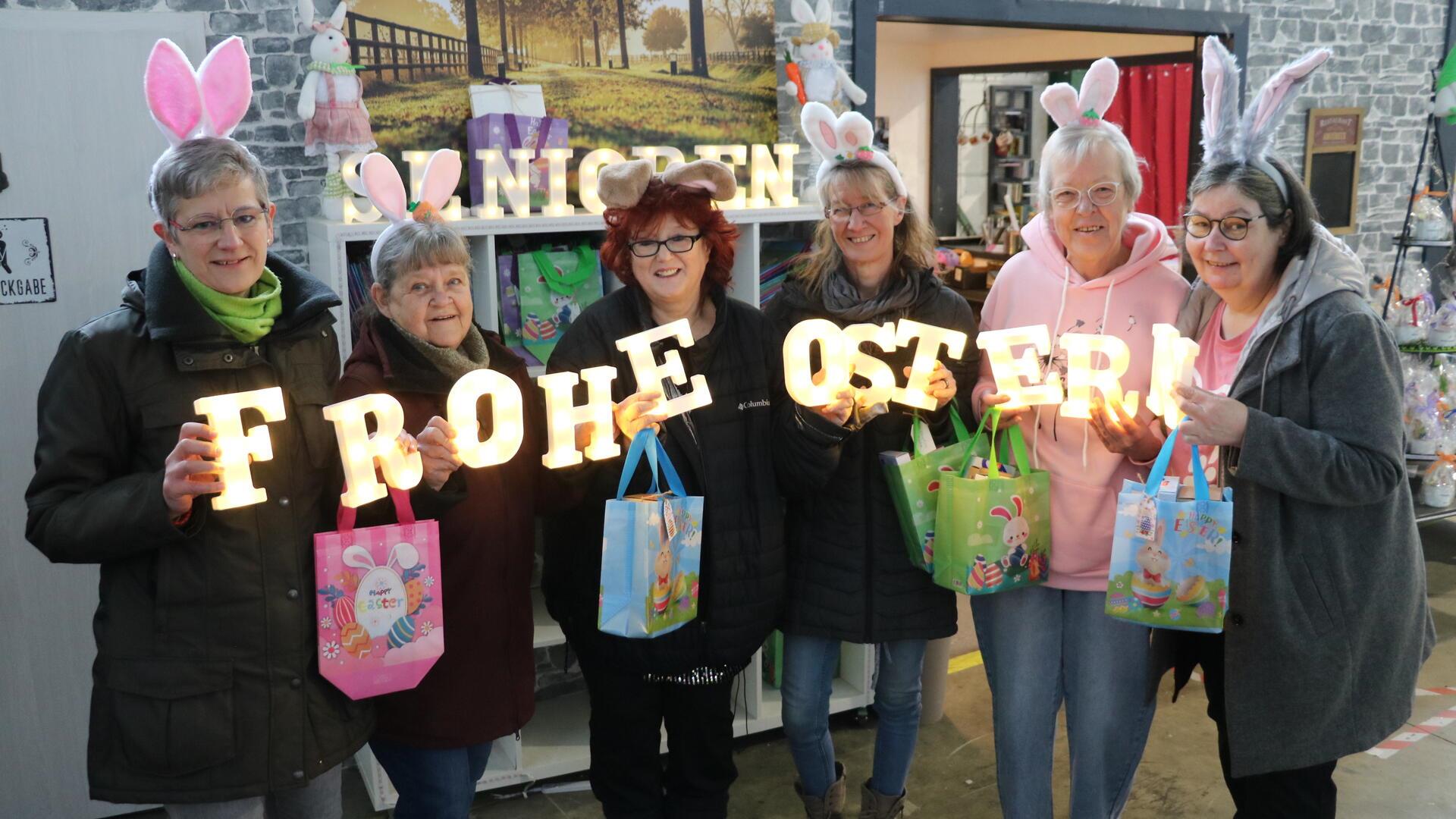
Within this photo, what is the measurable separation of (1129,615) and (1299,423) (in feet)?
1.70

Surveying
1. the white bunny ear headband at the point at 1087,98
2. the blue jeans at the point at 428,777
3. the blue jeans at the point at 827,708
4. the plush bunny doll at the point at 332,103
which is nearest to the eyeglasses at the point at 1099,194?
the white bunny ear headband at the point at 1087,98

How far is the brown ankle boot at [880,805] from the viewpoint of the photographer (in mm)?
3010

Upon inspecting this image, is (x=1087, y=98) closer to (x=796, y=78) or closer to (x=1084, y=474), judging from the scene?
(x=1084, y=474)

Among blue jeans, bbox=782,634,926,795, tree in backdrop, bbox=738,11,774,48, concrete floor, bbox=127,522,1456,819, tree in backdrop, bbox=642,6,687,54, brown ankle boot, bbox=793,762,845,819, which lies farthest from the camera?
tree in backdrop, bbox=738,11,774,48

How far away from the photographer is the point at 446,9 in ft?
11.4

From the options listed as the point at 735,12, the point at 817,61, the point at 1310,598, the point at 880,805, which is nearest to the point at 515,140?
the point at 735,12

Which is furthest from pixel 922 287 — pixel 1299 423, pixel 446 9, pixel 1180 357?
pixel 446 9

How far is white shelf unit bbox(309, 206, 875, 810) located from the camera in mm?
3176

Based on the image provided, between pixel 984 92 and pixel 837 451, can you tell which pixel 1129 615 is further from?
pixel 984 92

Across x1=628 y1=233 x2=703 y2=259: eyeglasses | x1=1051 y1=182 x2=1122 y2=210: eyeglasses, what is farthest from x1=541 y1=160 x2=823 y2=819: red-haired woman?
x1=1051 y1=182 x2=1122 y2=210: eyeglasses

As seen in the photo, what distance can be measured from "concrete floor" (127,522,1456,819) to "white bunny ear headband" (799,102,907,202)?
1866 mm

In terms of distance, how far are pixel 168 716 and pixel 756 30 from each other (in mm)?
3032

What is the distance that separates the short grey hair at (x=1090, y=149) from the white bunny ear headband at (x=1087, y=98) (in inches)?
1.2

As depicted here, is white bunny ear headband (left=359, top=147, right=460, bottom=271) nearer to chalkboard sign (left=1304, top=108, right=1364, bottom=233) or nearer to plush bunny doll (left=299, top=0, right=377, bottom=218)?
plush bunny doll (left=299, top=0, right=377, bottom=218)
